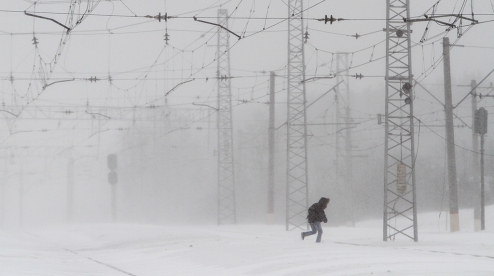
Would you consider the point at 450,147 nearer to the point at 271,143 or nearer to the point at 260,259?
the point at 271,143

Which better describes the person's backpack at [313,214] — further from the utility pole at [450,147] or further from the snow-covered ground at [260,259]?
the utility pole at [450,147]

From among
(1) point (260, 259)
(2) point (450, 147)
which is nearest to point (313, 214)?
(1) point (260, 259)

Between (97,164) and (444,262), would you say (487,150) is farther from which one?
(97,164)

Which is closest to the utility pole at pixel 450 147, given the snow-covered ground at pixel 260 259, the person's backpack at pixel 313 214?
the snow-covered ground at pixel 260 259

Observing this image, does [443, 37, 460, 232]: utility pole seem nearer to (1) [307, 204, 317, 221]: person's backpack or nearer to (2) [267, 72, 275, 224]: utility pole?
(1) [307, 204, 317, 221]: person's backpack

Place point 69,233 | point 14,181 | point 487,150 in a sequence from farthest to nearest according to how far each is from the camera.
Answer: point 14,181
point 487,150
point 69,233

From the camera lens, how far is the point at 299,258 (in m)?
20.3

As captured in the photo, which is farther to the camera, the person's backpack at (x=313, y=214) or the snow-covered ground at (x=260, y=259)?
the person's backpack at (x=313, y=214)

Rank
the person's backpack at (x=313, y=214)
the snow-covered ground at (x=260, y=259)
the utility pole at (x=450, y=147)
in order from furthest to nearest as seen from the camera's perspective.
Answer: the utility pole at (x=450, y=147)
the person's backpack at (x=313, y=214)
the snow-covered ground at (x=260, y=259)

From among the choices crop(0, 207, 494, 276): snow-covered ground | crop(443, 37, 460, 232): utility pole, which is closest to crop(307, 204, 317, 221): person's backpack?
crop(0, 207, 494, 276): snow-covered ground

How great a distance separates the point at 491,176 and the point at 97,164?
86.5 meters

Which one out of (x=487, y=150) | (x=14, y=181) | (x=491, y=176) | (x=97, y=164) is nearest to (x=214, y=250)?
(x=491, y=176)

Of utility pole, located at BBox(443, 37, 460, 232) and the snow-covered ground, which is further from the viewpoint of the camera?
utility pole, located at BBox(443, 37, 460, 232)

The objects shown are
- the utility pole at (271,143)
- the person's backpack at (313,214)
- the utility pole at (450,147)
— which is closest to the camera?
the person's backpack at (313,214)
